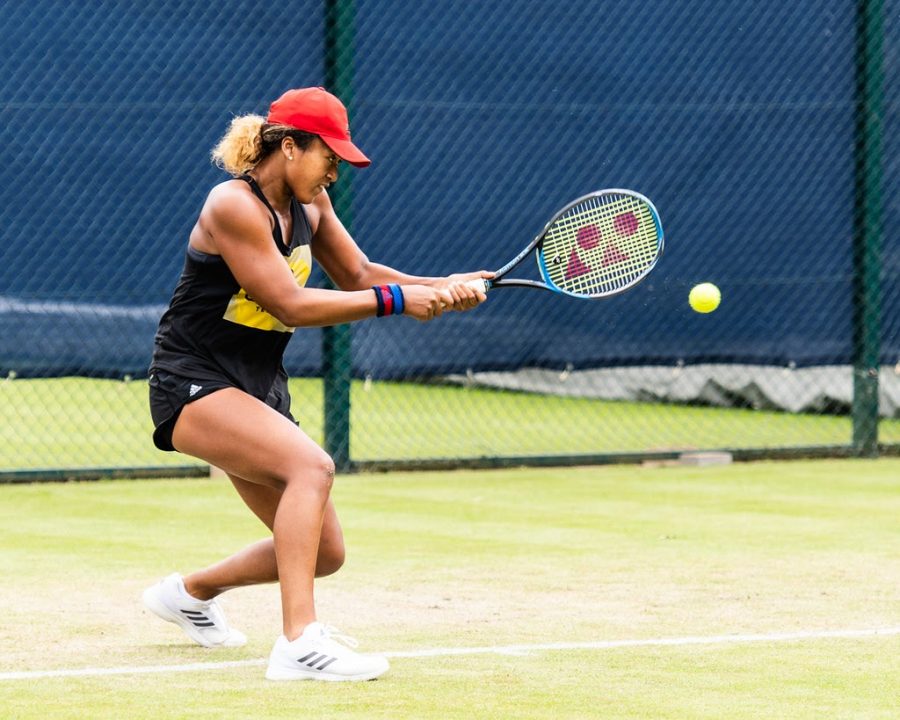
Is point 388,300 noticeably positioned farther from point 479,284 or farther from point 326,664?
point 326,664

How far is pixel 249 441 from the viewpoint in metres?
4.43

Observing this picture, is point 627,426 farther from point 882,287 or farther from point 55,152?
point 55,152

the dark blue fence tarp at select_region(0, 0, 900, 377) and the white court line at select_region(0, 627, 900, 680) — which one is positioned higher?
the dark blue fence tarp at select_region(0, 0, 900, 377)

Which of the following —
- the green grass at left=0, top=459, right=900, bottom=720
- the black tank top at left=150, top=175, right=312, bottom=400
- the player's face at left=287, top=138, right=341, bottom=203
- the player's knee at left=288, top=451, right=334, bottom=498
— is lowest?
the green grass at left=0, top=459, right=900, bottom=720

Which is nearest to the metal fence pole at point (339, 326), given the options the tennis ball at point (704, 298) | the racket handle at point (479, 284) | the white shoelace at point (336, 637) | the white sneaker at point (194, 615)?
the tennis ball at point (704, 298)

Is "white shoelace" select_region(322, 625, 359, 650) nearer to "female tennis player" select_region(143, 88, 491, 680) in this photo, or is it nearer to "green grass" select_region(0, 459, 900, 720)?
"female tennis player" select_region(143, 88, 491, 680)

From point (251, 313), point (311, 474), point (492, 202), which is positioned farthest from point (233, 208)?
point (492, 202)

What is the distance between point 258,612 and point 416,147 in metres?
3.98

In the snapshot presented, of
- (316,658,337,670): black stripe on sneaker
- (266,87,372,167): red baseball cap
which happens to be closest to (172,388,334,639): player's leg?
(316,658,337,670): black stripe on sneaker

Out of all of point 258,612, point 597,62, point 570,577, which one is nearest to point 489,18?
point 597,62

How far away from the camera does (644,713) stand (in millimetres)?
3990

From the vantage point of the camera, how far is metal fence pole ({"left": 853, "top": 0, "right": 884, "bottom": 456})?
9.66 m

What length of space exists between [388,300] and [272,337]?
15.5 inches

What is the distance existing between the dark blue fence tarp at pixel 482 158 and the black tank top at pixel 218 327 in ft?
12.7
